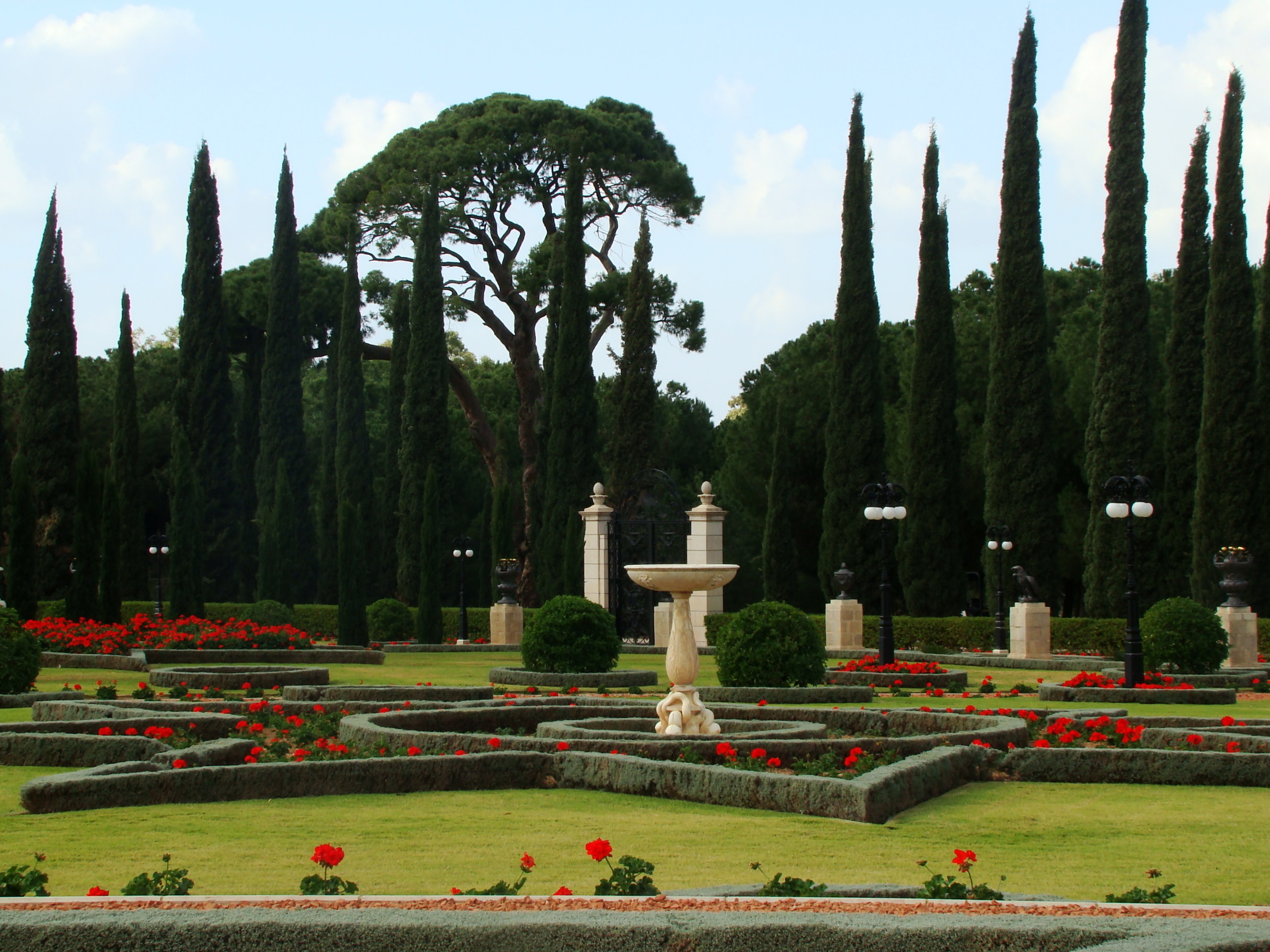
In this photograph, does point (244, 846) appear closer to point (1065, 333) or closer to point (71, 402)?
point (71, 402)

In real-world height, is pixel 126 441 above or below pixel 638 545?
above

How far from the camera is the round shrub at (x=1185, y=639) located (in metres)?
17.2

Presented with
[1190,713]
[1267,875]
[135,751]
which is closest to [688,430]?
[1190,713]

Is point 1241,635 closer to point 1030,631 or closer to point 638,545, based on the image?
point 1030,631

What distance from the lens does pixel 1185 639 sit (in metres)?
17.2

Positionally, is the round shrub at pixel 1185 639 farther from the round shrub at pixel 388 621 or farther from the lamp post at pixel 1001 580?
the round shrub at pixel 388 621

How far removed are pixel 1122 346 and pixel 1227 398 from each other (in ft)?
7.55

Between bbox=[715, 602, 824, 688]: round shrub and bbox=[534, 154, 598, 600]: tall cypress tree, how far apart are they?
16287mm

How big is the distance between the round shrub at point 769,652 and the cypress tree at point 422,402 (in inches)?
797

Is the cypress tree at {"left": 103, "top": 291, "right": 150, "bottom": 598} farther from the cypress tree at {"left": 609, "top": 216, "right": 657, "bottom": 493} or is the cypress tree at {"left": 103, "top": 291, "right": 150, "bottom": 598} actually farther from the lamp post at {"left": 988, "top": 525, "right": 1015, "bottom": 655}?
the lamp post at {"left": 988, "top": 525, "right": 1015, "bottom": 655}

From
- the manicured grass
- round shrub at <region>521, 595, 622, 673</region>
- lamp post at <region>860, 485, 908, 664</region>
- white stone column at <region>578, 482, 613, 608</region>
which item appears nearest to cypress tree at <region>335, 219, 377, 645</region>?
white stone column at <region>578, 482, 613, 608</region>

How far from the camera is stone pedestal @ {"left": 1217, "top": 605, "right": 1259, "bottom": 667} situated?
20141 millimetres

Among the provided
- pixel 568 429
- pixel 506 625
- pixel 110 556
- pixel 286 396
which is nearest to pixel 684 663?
pixel 110 556

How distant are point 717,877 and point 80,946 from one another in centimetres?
290
